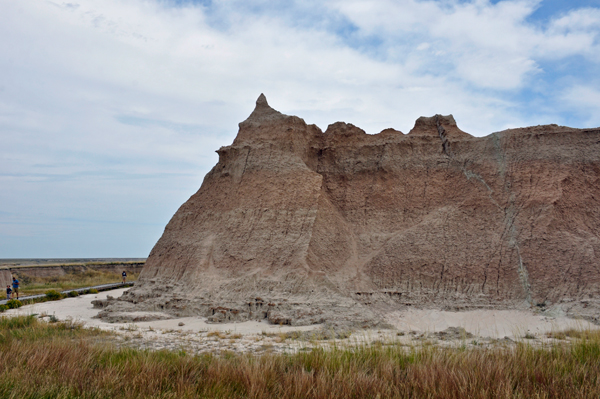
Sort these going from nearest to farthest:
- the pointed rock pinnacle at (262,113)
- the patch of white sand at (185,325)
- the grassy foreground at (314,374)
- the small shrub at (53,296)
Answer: the grassy foreground at (314,374), the patch of white sand at (185,325), the pointed rock pinnacle at (262,113), the small shrub at (53,296)

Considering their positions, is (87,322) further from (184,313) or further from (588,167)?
(588,167)

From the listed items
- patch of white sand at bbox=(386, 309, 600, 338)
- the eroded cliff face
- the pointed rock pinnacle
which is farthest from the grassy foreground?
the pointed rock pinnacle

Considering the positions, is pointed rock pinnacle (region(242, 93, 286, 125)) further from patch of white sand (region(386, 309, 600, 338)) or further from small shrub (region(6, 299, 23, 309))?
small shrub (region(6, 299, 23, 309))

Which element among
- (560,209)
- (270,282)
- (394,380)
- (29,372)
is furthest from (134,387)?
(560,209)

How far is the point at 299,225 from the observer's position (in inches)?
684

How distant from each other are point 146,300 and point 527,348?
1407cm

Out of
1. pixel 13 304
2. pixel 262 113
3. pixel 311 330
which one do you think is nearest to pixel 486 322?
pixel 311 330

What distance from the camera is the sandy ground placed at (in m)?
10.9

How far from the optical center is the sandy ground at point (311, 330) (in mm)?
10930

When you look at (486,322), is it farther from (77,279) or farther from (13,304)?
(77,279)

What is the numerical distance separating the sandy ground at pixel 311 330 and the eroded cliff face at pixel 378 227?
0.67 meters

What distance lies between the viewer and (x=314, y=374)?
7.09 m

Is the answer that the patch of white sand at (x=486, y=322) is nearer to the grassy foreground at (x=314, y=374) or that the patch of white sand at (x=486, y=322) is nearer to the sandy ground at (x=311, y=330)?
the sandy ground at (x=311, y=330)

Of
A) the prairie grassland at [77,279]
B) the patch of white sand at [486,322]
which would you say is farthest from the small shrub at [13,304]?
the patch of white sand at [486,322]
